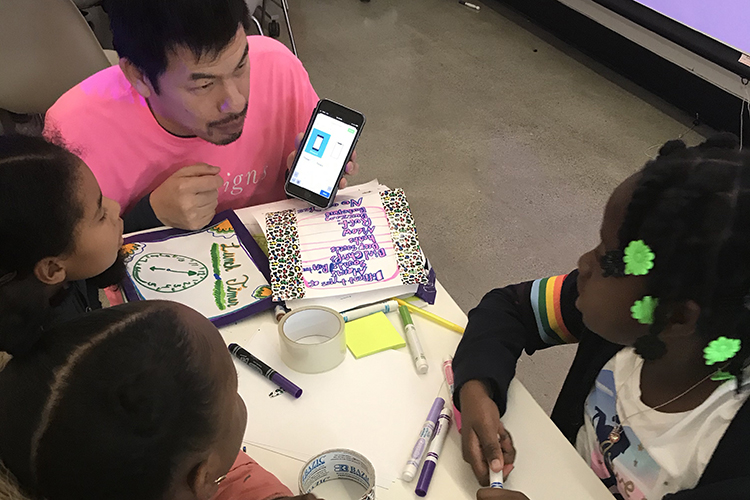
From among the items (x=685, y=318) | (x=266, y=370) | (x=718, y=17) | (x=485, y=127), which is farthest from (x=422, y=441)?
(x=718, y=17)

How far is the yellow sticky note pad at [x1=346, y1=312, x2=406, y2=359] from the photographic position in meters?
0.92

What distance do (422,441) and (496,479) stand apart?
0.10 m

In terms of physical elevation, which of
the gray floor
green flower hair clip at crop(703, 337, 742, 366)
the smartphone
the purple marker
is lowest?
the gray floor

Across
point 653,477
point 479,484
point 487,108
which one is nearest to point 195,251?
point 479,484

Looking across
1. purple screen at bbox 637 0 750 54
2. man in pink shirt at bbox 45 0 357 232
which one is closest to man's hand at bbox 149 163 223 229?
man in pink shirt at bbox 45 0 357 232

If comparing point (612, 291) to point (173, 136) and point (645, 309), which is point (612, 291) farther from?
point (173, 136)

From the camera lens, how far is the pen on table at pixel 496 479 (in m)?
0.74

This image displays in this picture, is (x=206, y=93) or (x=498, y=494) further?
(x=206, y=93)

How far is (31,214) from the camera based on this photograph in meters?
0.78

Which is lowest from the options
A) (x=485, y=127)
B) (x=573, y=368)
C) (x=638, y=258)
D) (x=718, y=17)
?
(x=485, y=127)

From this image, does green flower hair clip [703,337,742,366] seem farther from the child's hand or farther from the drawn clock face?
the drawn clock face

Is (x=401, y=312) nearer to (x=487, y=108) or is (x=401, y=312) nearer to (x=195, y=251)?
(x=195, y=251)

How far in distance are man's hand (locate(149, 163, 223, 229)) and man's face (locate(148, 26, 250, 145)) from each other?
95 millimetres

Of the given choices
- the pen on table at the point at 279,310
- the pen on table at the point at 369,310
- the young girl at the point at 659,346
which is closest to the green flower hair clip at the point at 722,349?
the young girl at the point at 659,346
